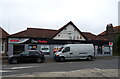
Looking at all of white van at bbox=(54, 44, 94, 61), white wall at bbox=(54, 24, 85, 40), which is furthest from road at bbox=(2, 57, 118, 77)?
white wall at bbox=(54, 24, 85, 40)

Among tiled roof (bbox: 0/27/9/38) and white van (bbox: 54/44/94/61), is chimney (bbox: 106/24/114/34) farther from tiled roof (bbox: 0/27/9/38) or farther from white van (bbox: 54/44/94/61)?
tiled roof (bbox: 0/27/9/38)

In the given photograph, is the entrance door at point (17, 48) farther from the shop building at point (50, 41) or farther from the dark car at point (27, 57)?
the dark car at point (27, 57)

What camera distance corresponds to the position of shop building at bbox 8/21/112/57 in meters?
25.6

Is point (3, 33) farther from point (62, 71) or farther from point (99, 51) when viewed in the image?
point (62, 71)

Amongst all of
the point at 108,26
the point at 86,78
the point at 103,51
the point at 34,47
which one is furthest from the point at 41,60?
the point at 108,26

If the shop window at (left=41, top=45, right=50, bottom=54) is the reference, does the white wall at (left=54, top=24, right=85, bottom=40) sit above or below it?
above

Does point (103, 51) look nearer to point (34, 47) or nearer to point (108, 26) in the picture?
point (34, 47)

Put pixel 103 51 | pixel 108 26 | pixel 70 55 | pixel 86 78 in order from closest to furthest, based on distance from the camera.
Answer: pixel 86 78
pixel 70 55
pixel 103 51
pixel 108 26

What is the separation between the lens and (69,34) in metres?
30.3

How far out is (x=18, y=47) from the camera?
25.8 m

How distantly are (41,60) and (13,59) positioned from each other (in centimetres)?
345

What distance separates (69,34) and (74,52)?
29.3 feet

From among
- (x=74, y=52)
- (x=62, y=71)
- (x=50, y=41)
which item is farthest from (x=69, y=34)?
(x=62, y=71)

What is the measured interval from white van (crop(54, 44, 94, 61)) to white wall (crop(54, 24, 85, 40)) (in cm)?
746
